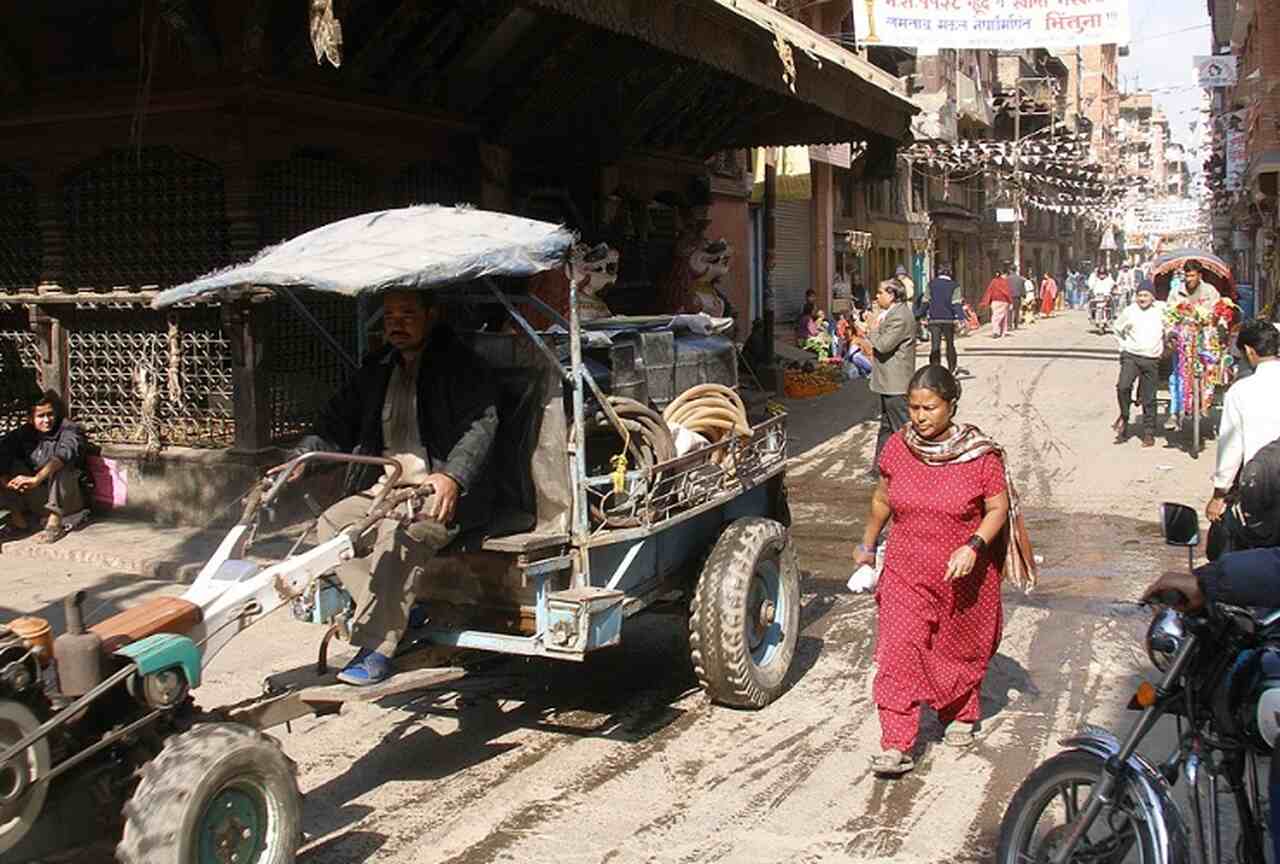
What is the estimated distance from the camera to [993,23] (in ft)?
46.9

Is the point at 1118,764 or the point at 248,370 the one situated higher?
the point at 248,370

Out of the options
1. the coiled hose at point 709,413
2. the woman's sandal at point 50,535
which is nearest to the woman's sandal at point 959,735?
the coiled hose at point 709,413

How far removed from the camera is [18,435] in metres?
9.48

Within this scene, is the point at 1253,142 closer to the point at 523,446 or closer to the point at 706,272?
the point at 706,272

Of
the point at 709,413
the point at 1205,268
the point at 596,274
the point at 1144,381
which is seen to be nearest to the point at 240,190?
the point at 596,274

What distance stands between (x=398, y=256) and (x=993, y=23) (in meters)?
11.3

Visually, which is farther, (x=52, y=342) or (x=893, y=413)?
(x=893, y=413)

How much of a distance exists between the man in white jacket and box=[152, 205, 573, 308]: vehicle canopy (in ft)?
32.5

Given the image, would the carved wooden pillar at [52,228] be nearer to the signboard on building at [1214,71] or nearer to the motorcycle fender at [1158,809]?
the motorcycle fender at [1158,809]

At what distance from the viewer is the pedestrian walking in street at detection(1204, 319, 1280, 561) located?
20.9 feet

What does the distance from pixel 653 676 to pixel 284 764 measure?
2.81 metres

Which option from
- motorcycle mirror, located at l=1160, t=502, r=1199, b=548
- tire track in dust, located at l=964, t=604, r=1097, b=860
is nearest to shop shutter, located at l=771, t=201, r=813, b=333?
tire track in dust, located at l=964, t=604, r=1097, b=860

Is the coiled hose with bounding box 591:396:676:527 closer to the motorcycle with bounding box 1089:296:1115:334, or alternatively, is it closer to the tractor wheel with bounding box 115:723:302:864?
the tractor wheel with bounding box 115:723:302:864

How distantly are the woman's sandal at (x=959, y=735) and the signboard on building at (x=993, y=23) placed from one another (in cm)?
1013
